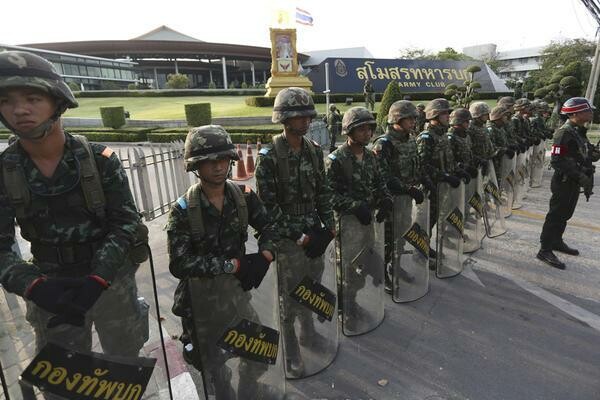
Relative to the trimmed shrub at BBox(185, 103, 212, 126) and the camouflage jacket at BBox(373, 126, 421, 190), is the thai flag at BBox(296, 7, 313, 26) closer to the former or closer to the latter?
the trimmed shrub at BBox(185, 103, 212, 126)

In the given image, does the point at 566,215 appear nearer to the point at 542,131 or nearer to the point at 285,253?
the point at 285,253

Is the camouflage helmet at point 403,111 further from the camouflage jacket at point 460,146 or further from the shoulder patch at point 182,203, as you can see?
the shoulder patch at point 182,203

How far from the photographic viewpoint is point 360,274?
293 centimetres

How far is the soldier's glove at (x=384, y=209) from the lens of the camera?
2.91 meters

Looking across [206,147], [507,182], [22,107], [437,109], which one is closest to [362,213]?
[206,147]

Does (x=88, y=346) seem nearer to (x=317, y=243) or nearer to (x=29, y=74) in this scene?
(x=29, y=74)

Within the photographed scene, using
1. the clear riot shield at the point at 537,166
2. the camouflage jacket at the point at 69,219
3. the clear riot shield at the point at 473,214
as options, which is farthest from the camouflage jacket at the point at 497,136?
the camouflage jacket at the point at 69,219

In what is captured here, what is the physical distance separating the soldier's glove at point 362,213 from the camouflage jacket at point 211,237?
0.69 metres

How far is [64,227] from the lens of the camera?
68.1 inches

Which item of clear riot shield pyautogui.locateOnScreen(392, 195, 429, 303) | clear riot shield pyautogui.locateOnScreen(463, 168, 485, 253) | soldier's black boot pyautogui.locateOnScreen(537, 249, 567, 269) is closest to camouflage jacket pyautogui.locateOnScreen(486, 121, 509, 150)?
clear riot shield pyautogui.locateOnScreen(463, 168, 485, 253)

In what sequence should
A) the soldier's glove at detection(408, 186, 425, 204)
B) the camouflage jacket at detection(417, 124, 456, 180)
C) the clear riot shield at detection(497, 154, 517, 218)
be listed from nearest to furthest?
the soldier's glove at detection(408, 186, 425, 204) < the camouflage jacket at detection(417, 124, 456, 180) < the clear riot shield at detection(497, 154, 517, 218)

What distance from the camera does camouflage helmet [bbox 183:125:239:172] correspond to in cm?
194

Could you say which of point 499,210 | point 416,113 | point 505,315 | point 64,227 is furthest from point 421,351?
point 499,210

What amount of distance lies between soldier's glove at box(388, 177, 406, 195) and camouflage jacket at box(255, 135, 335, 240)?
0.71 meters
